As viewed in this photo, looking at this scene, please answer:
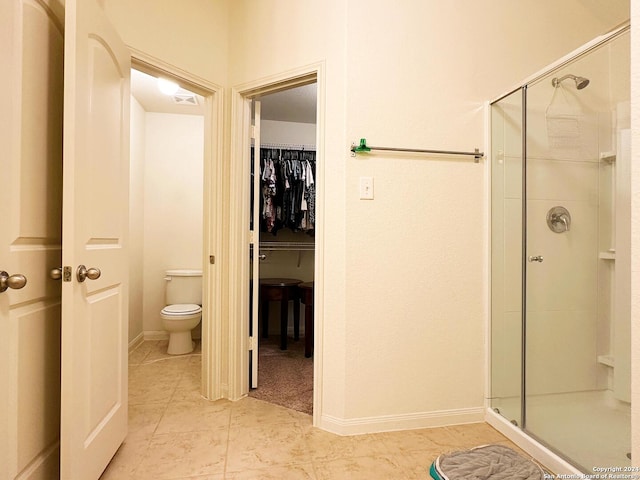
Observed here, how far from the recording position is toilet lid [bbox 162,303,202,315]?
124 inches

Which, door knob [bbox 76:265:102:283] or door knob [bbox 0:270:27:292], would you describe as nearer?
door knob [bbox 0:270:27:292]

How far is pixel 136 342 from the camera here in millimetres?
3510

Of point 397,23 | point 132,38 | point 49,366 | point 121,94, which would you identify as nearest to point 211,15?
point 132,38

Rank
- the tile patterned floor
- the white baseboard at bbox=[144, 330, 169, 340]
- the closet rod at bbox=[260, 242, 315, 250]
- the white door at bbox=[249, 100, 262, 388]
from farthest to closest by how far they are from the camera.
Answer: the closet rod at bbox=[260, 242, 315, 250], the white baseboard at bbox=[144, 330, 169, 340], the white door at bbox=[249, 100, 262, 388], the tile patterned floor

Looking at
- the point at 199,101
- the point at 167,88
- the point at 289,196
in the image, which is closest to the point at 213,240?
the point at 289,196

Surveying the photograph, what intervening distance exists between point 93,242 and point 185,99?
2.47 m

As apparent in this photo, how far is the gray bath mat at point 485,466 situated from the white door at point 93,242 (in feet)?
4.57

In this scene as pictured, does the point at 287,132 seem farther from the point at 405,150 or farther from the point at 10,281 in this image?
the point at 10,281

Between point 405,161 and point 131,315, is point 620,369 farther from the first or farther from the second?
point 131,315

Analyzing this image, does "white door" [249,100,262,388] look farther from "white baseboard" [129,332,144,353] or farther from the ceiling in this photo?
"white baseboard" [129,332,144,353]

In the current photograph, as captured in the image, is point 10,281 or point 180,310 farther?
point 180,310

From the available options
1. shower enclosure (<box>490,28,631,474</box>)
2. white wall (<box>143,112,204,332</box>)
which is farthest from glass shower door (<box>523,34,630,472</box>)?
white wall (<box>143,112,204,332</box>)

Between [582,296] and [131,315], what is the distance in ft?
11.4

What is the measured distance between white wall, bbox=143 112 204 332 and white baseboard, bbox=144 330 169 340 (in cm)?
3
